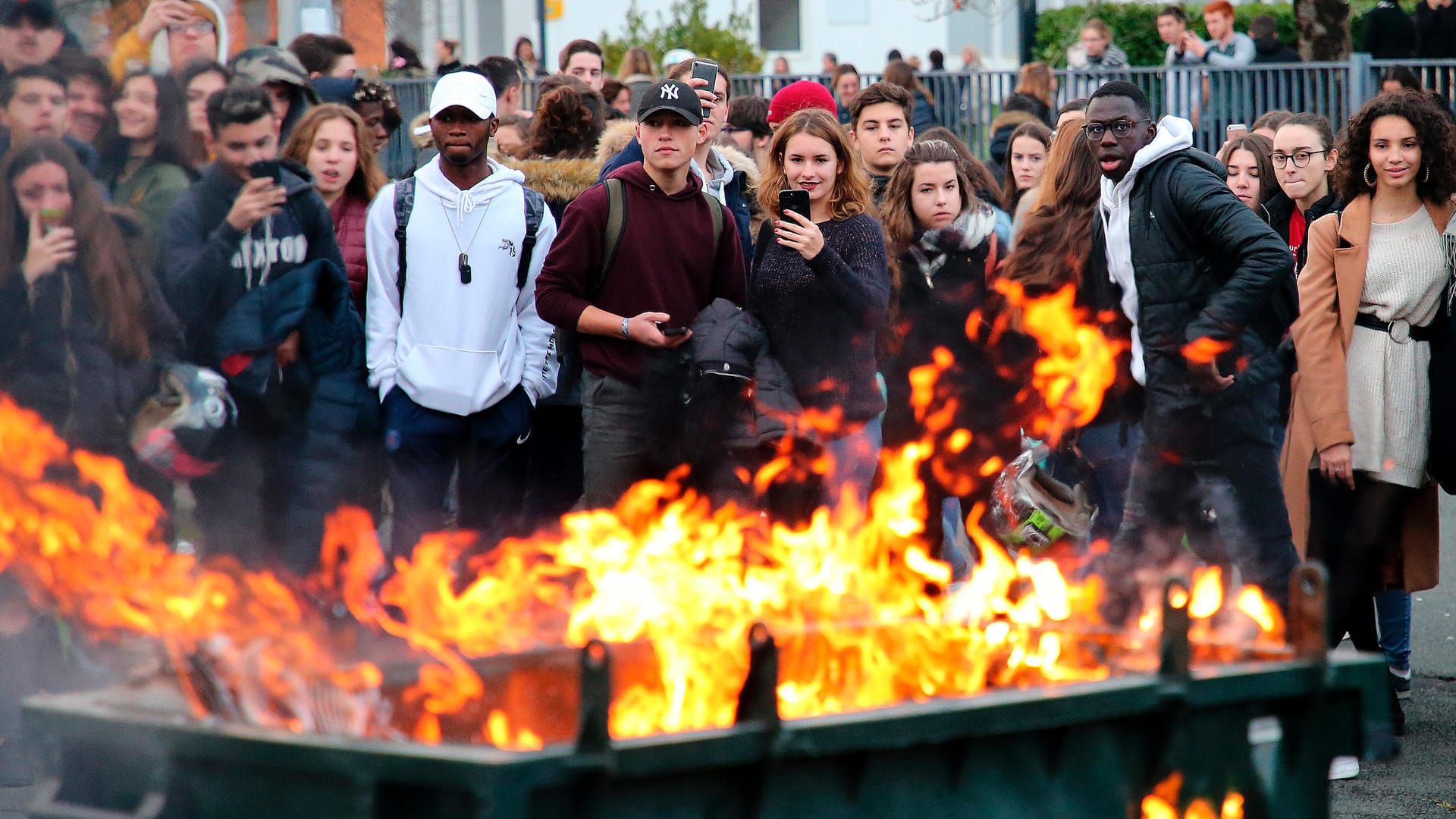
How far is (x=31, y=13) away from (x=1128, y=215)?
3922 mm

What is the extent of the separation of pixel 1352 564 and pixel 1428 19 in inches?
455

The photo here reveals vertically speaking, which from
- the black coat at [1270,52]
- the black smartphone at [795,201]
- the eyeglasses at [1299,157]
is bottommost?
the black smartphone at [795,201]

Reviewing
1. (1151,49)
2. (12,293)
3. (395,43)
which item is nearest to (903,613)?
(12,293)

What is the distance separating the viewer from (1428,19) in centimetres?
1584

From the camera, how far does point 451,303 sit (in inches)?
237

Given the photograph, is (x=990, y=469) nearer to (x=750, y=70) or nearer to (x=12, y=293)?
(x=12, y=293)

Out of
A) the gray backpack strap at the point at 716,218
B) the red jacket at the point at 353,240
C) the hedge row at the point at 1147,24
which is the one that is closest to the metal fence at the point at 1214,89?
the red jacket at the point at 353,240

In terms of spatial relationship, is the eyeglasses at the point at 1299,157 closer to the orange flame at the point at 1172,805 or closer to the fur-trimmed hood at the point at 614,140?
the fur-trimmed hood at the point at 614,140

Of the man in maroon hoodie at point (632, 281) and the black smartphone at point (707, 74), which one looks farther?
the black smartphone at point (707, 74)

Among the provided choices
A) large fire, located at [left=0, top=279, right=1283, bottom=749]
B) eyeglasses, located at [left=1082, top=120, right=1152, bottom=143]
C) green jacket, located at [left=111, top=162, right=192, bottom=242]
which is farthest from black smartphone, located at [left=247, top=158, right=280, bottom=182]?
eyeglasses, located at [left=1082, top=120, right=1152, bottom=143]

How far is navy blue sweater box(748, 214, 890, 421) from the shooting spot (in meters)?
5.86

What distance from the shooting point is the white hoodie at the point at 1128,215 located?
559 centimetres

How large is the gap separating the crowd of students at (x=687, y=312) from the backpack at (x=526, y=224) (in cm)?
2

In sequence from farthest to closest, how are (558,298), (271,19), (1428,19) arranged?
(1428,19)
(271,19)
(558,298)
